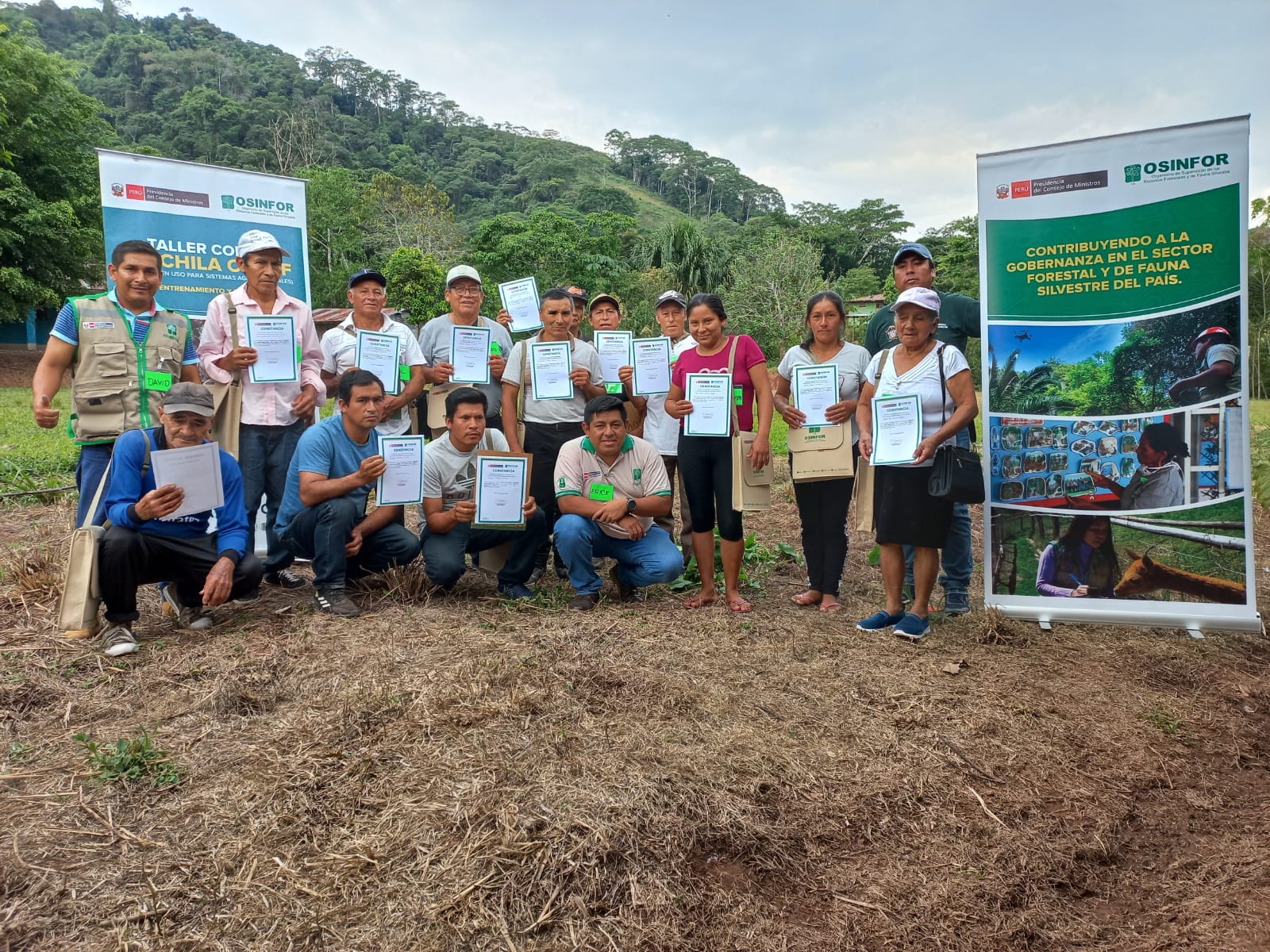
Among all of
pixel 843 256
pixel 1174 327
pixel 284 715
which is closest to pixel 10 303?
pixel 284 715

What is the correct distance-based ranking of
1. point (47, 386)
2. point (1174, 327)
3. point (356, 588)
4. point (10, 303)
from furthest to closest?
1. point (10, 303)
2. point (356, 588)
3. point (1174, 327)
4. point (47, 386)

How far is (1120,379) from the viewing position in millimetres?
4227

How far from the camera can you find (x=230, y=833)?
2.30 metres

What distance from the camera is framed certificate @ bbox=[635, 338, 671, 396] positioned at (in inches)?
198

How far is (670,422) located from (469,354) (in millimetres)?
1358

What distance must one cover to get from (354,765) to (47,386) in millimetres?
2692

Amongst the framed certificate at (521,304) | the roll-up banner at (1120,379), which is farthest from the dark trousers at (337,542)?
the roll-up banner at (1120,379)

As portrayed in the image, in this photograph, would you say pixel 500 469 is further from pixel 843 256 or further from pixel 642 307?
pixel 843 256

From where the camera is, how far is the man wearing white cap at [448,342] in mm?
5004

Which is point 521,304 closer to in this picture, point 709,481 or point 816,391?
point 709,481

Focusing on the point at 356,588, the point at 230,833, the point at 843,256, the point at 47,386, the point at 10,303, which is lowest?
the point at 230,833

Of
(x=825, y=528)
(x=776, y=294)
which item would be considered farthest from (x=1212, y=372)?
(x=776, y=294)

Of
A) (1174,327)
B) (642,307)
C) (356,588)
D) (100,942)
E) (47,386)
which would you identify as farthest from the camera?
(642,307)

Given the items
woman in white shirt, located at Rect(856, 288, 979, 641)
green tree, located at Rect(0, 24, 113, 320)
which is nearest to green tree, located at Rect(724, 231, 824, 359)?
woman in white shirt, located at Rect(856, 288, 979, 641)
